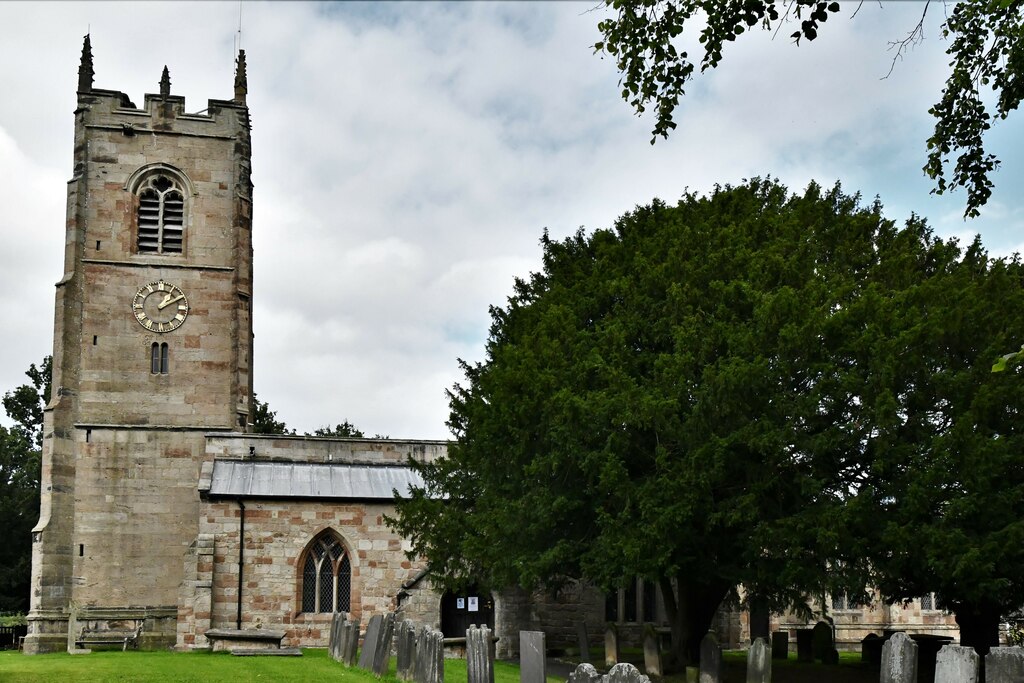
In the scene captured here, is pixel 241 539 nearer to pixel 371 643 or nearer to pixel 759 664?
pixel 371 643

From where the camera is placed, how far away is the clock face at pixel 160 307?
120ft

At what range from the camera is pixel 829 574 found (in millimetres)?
20969

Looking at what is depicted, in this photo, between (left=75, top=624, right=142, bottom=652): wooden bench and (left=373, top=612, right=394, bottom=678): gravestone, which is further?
(left=75, top=624, right=142, bottom=652): wooden bench

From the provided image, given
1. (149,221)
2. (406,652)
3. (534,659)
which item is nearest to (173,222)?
(149,221)

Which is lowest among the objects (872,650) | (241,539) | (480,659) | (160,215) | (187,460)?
→ (872,650)

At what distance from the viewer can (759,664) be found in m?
18.6

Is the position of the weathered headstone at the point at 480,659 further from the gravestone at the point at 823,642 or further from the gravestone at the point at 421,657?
the gravestone at the point at 823,642

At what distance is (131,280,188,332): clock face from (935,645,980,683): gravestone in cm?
2829

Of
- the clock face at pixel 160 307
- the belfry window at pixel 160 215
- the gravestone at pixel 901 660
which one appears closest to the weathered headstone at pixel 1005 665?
the gravestone at pixel 901 660

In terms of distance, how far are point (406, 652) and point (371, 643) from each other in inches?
92.0

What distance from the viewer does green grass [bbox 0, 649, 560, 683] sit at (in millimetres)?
→ 18562

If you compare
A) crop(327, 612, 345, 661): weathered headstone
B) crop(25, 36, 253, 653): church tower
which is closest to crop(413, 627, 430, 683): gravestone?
crop(327, 612, 345, 661): weathered headstone

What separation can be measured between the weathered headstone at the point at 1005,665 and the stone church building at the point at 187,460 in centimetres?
1716

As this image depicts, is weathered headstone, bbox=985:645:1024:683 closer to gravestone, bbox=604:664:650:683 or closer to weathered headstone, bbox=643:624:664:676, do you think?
gravestone, bbox=604:664:650:683
